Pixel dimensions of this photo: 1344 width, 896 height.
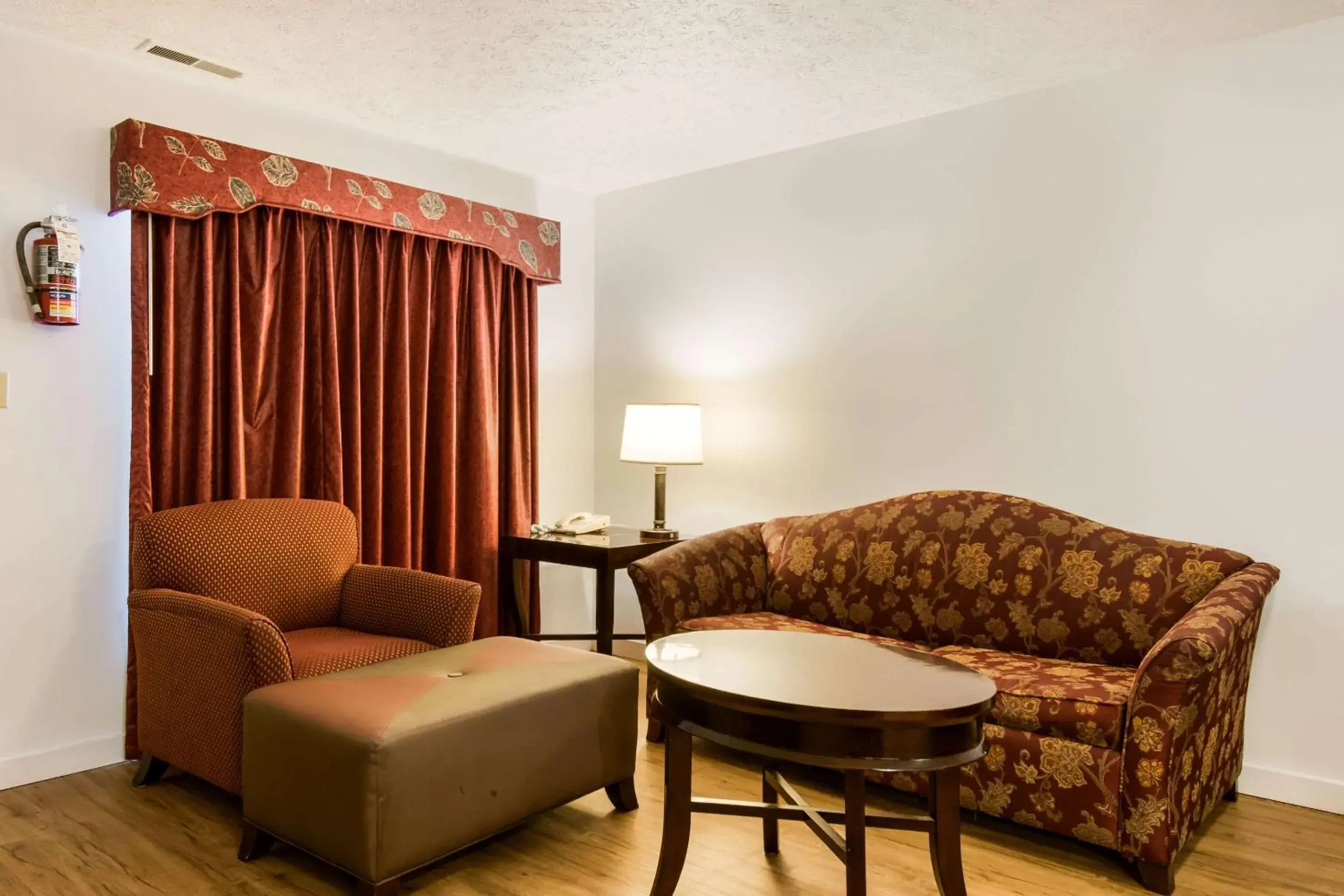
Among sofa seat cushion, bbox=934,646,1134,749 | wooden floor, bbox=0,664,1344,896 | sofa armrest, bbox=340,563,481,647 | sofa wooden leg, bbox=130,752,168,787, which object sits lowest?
wooden floor, bbox=0,664,1344,896

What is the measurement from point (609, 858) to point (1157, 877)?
52.9 inches

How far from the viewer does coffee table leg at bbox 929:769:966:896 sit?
6.20 ft

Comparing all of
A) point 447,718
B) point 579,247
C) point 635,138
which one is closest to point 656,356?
point 579,247

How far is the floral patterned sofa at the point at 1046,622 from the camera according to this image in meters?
2.25

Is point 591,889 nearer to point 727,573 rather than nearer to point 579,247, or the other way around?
point 727,573

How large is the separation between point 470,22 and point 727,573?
204 cm

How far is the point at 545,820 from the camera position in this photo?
261cm

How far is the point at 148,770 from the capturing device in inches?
111

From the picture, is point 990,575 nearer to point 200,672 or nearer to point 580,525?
point 580,525

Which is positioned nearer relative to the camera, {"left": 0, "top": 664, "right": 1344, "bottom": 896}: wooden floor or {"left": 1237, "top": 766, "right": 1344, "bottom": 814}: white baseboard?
{"left": 0, "top": 664, "right": 1344, "bottom": 896}: wooden floor

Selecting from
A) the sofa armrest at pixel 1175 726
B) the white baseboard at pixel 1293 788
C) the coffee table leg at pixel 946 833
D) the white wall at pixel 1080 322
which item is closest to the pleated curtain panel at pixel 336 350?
the white wall at pixel 1080 322

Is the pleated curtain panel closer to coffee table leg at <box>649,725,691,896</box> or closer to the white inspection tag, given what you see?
the white inspection tag

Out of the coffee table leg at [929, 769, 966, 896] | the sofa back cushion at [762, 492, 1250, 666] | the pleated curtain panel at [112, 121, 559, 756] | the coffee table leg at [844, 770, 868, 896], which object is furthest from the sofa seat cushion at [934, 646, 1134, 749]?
the pleated curtain panel at [112, 121, 559, 756]

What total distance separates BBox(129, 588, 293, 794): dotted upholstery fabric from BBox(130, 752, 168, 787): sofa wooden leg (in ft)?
0.13
